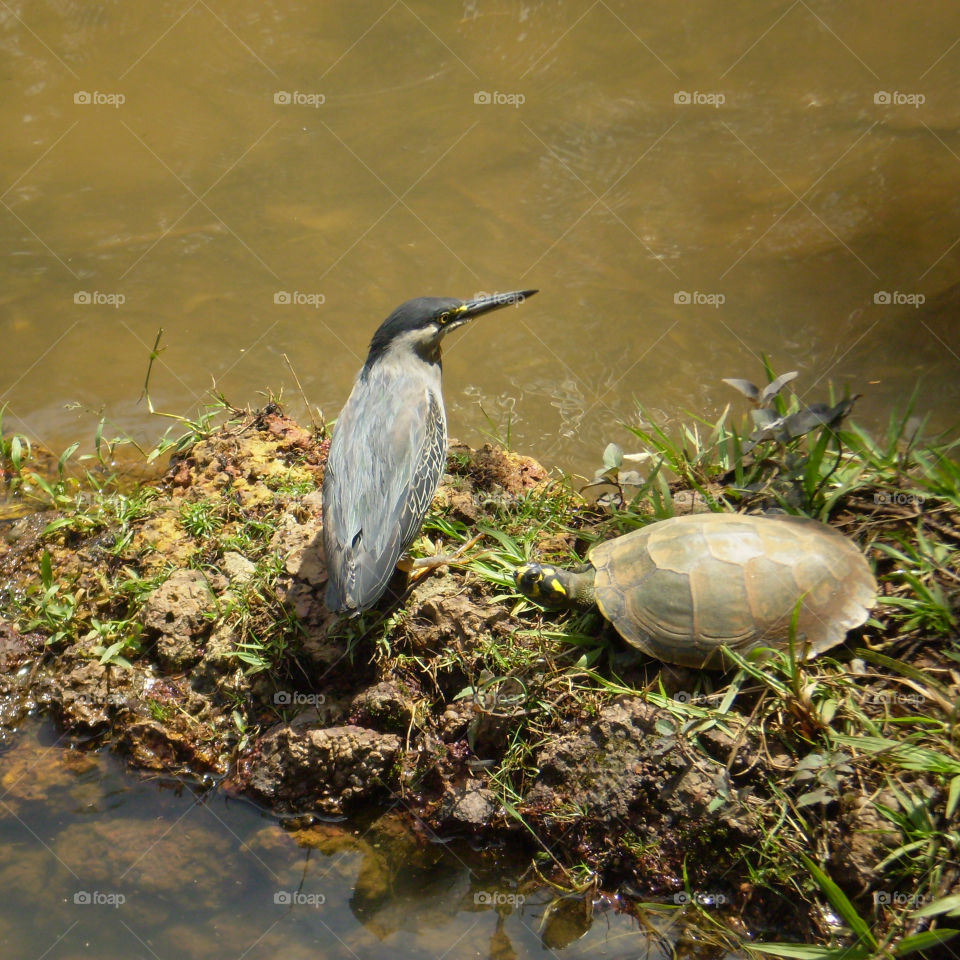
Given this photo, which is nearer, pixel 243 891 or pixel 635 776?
pixel 635 776

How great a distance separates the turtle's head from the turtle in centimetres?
14

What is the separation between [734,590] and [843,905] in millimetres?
1160

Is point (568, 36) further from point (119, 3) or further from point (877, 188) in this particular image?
point (119, 3)

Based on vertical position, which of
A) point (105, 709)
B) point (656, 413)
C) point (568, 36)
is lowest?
point (105, 709)

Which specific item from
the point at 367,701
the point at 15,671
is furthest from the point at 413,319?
the point at 15,671

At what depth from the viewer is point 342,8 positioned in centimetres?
938

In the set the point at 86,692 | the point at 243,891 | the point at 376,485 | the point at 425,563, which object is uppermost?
the point at 376,485

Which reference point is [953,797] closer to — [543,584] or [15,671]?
[543,584]

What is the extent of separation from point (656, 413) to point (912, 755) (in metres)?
3.33

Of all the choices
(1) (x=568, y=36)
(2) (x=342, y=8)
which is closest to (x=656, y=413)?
(1) (x=568, y=36)

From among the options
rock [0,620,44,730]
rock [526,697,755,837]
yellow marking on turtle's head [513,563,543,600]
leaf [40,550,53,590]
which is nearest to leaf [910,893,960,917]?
rock [526,697,755,837]

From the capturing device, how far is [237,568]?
15.0 ft

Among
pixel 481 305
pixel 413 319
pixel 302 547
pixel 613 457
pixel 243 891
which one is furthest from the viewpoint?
pixel 481 305

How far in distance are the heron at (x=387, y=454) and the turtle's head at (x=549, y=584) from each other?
1.80ft
